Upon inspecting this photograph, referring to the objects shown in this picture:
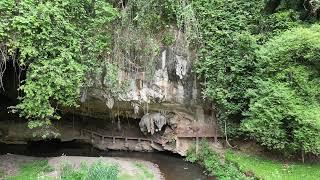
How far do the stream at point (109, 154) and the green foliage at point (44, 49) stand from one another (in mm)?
5737

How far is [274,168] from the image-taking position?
48.3ft

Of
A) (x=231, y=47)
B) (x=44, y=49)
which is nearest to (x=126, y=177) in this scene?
(x=44, y=49)

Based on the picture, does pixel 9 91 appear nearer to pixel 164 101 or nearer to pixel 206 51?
pixel 164 101

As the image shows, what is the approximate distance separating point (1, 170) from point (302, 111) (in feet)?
38.4

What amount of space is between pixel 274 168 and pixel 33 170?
936cm

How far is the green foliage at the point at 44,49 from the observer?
42.4ft

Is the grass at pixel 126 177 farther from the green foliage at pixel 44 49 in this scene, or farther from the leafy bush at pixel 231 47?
the leafy bush at pixel 231 47

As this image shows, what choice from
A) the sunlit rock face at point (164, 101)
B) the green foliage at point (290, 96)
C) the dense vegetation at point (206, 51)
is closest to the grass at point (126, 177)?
the dense vegetation at point (206, 51)

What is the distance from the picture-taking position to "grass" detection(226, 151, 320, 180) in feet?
45.8

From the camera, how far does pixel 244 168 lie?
49.4 feet

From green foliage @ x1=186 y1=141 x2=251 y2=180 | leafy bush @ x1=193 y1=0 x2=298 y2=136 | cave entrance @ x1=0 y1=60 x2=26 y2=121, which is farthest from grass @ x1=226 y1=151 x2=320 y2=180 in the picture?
cave entrance @ x1=0 y1=60 x2=26 y2=121

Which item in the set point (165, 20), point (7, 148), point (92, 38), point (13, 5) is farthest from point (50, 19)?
point (7, 148)

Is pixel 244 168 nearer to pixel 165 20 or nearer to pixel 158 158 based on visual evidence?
pixel 158 158

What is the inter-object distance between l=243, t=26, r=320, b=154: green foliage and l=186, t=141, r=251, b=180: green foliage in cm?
165
